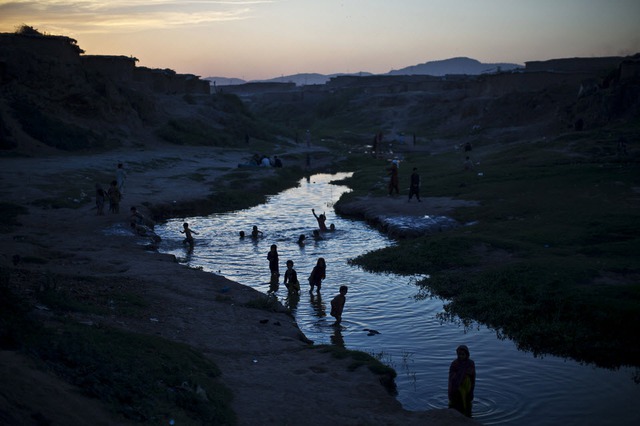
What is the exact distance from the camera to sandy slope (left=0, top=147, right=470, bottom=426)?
6.96m

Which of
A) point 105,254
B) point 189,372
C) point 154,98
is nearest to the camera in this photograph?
point 189,372

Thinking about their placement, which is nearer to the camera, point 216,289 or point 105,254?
point 216,289

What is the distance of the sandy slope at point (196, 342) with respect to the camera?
6.96 metres

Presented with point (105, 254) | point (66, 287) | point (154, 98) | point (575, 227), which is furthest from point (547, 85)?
point (66, 287)

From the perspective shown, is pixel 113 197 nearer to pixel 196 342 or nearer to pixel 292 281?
pixel 292 281

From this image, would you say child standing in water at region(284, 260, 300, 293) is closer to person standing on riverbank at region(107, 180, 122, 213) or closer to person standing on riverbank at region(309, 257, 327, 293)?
person standing on riverbank at region(309, 257, 327, 293)

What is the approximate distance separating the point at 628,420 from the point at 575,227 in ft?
35.9

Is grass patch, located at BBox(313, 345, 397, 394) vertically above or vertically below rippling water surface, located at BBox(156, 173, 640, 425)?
above

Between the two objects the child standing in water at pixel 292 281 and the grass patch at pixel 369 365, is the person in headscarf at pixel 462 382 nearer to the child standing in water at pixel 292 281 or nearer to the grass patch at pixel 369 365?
the grass patch at pixel 369 365

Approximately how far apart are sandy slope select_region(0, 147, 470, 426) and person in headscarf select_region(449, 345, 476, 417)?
289mm

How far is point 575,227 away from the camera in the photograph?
784 inches

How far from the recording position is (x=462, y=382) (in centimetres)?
915

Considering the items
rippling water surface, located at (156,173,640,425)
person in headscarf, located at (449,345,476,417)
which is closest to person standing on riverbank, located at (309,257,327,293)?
rippling water surface, located at (156,173,640,425)

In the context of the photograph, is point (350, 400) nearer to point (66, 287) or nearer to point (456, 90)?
point (66, 287)
